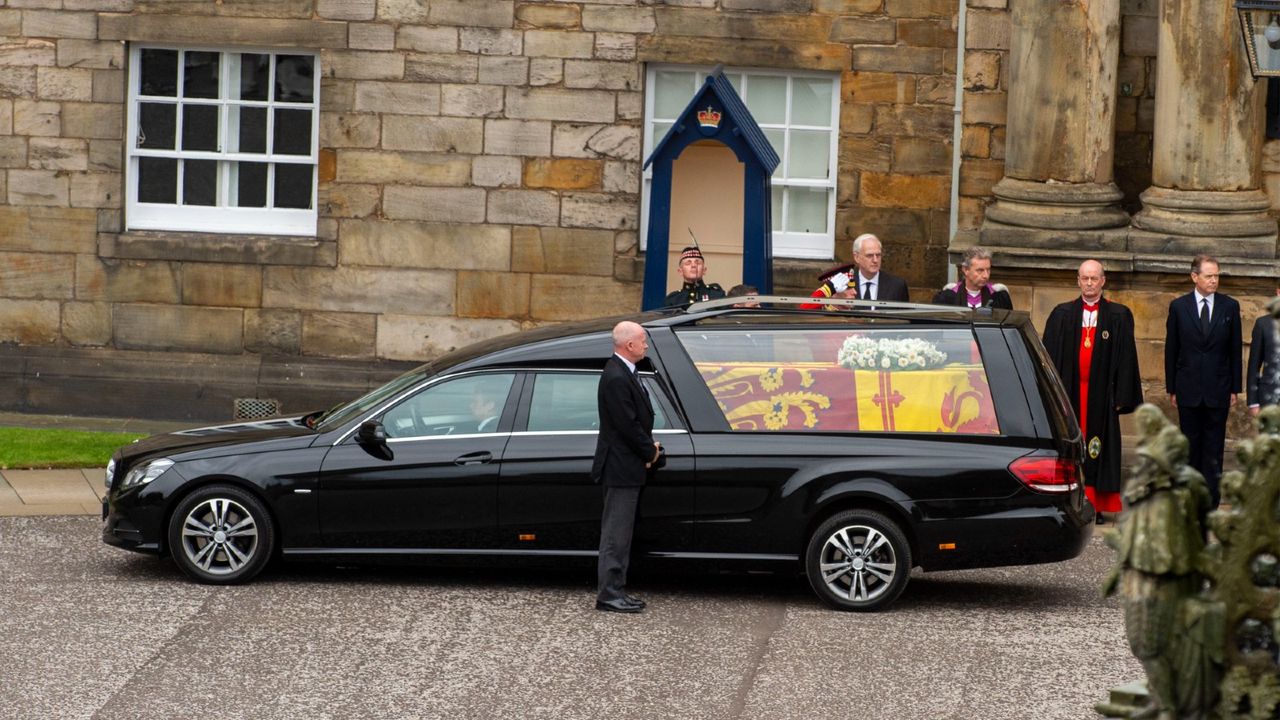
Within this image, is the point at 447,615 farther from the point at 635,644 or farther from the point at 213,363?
the point at 213,363

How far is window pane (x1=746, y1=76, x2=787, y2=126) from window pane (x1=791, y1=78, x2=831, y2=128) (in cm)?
9

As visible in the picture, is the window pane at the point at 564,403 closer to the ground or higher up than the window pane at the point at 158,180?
closer to the ground

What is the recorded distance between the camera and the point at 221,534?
419 inches

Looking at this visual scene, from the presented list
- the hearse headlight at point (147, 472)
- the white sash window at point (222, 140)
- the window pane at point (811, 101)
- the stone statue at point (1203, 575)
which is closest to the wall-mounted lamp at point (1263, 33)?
the window pane at point (811, 101)

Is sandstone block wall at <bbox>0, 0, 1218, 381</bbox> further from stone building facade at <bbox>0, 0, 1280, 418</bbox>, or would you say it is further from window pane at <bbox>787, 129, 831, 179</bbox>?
window pane at <bbox>787, 129, 831, 179</bbox>

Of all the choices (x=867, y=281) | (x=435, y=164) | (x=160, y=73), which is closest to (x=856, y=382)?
(x=867, y=281)

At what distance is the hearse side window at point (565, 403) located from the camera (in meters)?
10.6

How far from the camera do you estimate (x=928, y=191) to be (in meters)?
16.1

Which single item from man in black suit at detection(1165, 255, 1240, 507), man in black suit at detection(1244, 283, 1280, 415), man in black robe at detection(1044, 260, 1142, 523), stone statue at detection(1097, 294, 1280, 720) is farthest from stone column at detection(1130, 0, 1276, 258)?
stone statue at detection(1097, 294, 1280, 720)

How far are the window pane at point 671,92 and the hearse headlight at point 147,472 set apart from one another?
6.78m

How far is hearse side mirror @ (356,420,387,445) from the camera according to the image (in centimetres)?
1052

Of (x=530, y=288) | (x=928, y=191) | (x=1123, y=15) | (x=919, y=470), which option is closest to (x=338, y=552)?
(x=919, y=470)

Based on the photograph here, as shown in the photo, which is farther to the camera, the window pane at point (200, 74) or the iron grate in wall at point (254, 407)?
the window pane at point (200, 74)

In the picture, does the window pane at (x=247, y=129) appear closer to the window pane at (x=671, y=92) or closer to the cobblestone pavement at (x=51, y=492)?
the window pane at (x=671, y=92)
